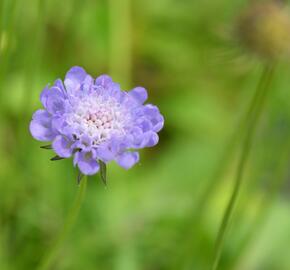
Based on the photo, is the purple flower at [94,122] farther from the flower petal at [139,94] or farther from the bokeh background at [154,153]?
the bokeh background at [154,153]

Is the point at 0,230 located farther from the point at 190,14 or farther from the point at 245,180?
the point at 190,14

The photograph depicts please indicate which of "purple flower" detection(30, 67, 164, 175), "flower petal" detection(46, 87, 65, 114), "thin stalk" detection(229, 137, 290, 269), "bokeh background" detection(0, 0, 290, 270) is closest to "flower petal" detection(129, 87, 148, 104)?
"purple flower" detection(30, 67, 164, 175)

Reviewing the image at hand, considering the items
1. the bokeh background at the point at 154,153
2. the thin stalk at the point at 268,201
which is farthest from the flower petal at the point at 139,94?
the thin stalk at the point at 268,201

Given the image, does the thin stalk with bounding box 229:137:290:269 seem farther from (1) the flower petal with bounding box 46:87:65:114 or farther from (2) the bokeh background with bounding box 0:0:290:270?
(1) the flower petal with bounding box 46:87:65:114

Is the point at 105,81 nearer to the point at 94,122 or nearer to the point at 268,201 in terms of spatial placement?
the point at 94,122

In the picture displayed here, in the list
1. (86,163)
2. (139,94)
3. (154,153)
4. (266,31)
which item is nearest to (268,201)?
(266,31)

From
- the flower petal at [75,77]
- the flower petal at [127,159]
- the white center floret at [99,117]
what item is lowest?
the flower petal at [127,159]
